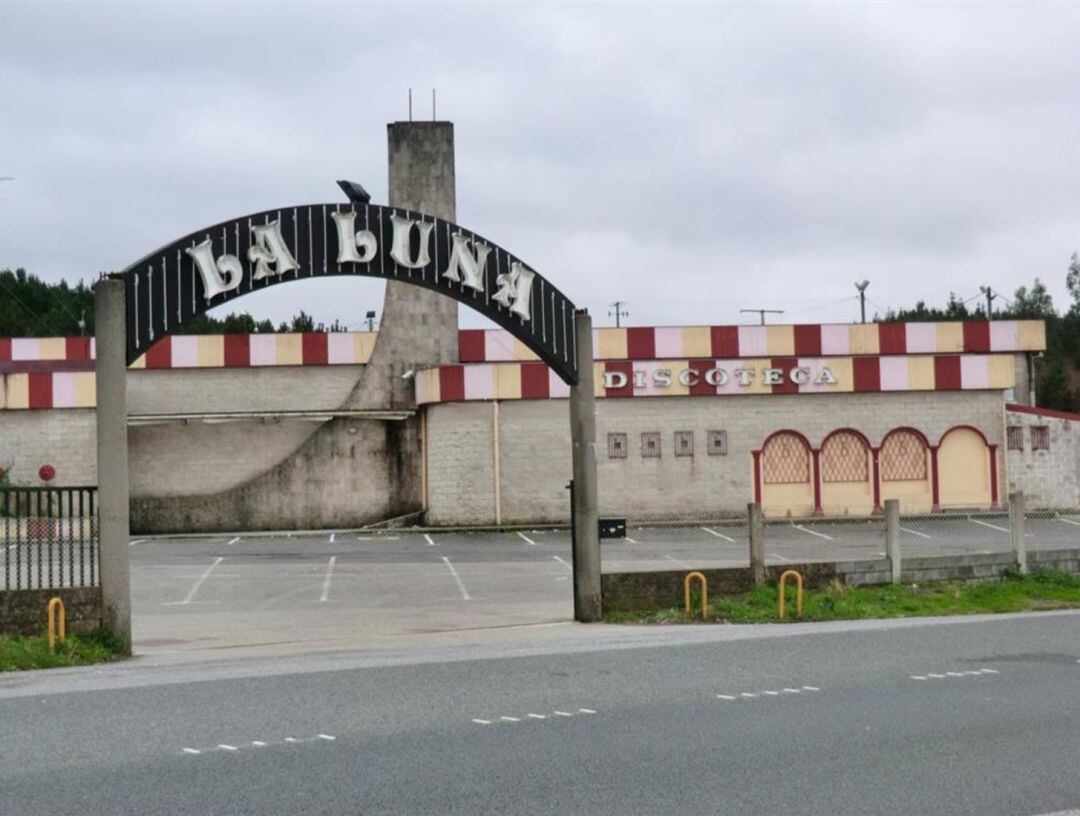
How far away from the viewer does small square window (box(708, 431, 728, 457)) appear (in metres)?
42.5

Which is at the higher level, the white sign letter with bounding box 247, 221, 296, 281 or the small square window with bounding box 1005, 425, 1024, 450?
the white sign letter with bounding box 247, 221, 296, 281

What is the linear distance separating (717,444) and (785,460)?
7.02 ft

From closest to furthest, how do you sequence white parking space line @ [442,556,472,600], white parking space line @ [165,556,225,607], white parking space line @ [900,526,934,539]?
white parking space line @ [165,556,225,607], white parking space line @ [442,556,472,600], white parking space line @ [900,526,934,539]

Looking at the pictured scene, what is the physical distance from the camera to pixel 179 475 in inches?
1825

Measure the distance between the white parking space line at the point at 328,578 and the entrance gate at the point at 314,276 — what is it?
6.56 metres

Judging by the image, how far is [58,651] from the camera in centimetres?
1530

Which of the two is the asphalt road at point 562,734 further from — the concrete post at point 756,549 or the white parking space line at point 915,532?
the white parking space line at point 915,532

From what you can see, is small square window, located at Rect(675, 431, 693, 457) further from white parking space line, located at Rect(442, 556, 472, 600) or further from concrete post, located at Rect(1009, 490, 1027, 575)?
concrete post, located at Rect(1009, 490, 1027, 575)

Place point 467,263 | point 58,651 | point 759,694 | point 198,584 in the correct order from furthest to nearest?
point 198,584 → point 467,263 → point 58,651 → point 759,694

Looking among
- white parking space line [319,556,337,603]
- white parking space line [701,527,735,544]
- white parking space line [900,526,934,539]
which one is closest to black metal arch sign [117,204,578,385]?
white parking space line [319,556,337,603]

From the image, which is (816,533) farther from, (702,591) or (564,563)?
(702,591)

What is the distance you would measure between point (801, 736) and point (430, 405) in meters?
33.1

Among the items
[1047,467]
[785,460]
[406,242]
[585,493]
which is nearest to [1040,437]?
[1047,467]

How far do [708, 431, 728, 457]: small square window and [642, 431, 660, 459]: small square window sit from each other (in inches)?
60.1
